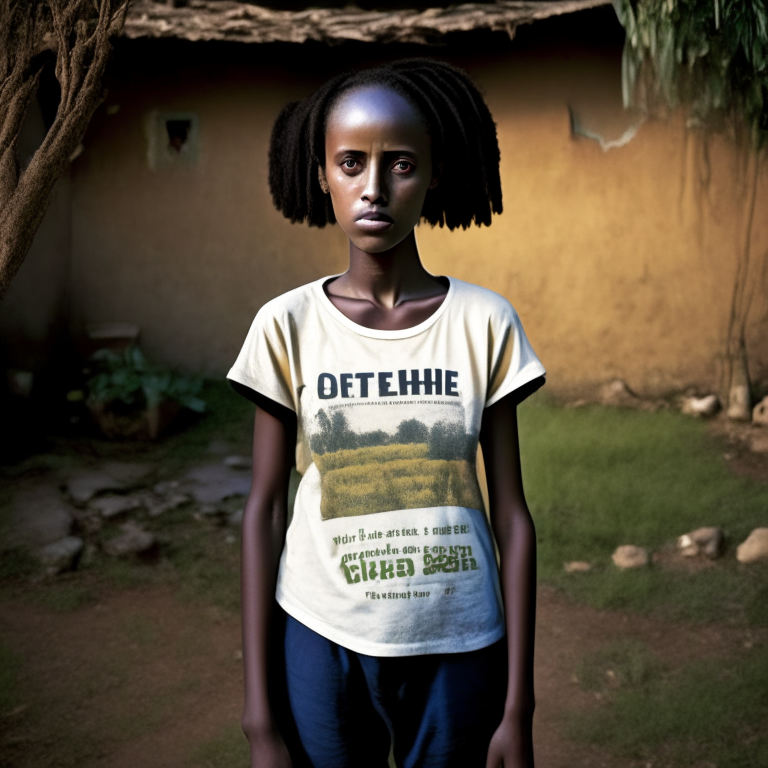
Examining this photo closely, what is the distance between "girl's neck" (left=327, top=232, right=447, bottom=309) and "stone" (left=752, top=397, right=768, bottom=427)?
4.58 metres

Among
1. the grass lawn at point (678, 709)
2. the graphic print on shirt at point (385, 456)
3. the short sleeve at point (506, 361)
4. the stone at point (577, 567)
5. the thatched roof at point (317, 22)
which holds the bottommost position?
the grass lawn at point (678, 709)

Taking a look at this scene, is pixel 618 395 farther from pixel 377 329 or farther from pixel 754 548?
pixel 377 329

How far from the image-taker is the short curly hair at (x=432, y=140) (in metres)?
1.35

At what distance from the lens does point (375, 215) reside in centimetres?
128

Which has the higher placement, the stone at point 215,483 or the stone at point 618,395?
the stone at point 618,395

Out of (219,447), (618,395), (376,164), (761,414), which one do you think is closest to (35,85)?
(376,164)

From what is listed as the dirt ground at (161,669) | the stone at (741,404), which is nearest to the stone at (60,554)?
the dirt ground at (161,669)

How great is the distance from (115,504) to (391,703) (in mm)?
3451

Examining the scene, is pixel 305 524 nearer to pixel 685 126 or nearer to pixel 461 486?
pixel 461 486

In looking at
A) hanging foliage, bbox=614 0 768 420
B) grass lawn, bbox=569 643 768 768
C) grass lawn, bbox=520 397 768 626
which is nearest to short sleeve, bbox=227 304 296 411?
grass lawn, bbox=569 643 768 768

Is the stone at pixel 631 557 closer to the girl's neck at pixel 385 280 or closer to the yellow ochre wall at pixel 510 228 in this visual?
the yellow ochre wall at pixel 510 228

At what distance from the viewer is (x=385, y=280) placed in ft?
4.51

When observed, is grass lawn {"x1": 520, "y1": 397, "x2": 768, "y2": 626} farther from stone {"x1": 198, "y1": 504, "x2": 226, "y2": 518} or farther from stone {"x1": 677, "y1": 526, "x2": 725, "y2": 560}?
stone {"x1": 198, "y1": 504, "x2": 226, "y2": 518}

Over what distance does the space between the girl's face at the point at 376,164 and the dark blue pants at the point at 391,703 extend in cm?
58
